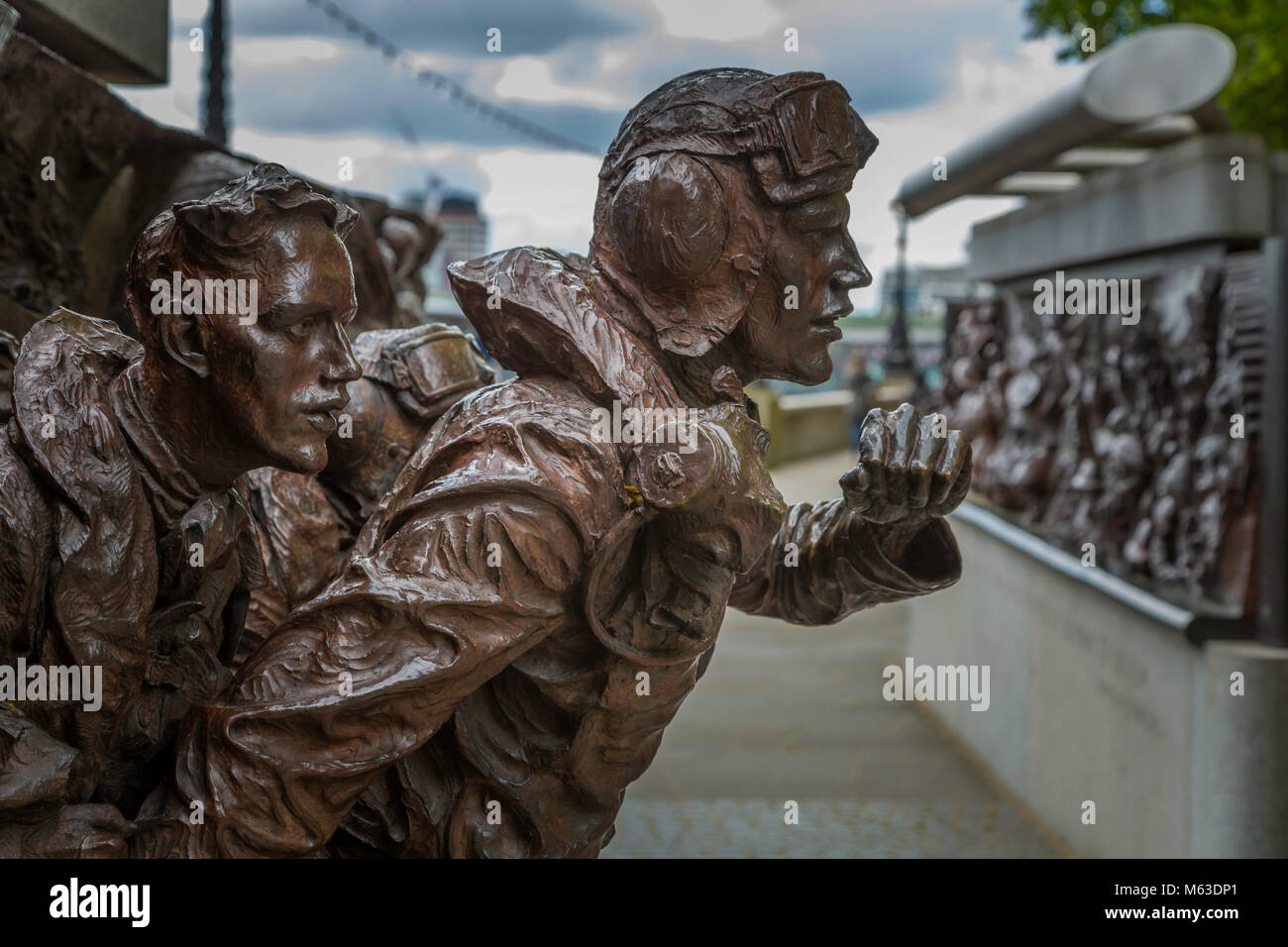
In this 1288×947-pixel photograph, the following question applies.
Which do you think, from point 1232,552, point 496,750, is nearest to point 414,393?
point 496,750

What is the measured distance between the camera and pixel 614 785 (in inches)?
64.2

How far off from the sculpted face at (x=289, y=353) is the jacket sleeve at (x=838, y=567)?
0.66 meters

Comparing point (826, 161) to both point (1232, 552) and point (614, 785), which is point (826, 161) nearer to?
point (614, 785)

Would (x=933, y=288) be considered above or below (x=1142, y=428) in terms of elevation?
above

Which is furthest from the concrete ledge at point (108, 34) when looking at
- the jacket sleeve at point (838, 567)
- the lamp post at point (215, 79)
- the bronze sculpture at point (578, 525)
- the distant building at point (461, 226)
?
the jacket sleeve at point (838, 567)

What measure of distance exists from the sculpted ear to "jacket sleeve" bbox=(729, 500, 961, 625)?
2.54 ft

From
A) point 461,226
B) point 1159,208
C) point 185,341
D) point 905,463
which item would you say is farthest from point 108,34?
point 1159,208

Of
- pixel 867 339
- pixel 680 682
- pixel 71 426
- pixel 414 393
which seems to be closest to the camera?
pixel 71 426

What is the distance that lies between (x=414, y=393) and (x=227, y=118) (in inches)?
62.0

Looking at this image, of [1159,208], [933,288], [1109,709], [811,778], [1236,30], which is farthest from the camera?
[933,288]

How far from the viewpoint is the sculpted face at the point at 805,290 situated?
1581mm

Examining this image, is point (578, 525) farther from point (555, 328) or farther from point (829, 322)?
point (829, 322)

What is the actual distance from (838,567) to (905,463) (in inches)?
16.4

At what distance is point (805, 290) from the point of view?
63.5 inches
